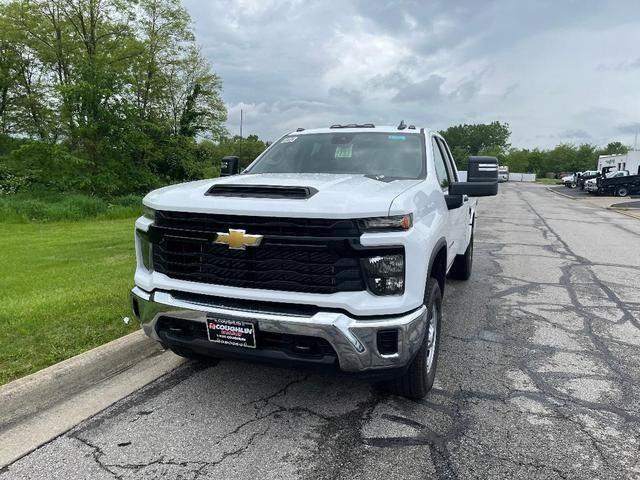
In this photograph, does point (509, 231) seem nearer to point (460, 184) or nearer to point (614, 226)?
point (614, 226)

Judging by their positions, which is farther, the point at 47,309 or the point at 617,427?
the point at 47,309

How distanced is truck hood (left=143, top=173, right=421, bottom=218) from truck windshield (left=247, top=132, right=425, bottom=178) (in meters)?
0.98

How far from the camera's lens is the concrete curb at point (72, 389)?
2922 mm

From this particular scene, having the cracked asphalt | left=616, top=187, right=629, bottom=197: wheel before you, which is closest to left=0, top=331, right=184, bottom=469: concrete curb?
the cracked asphalt

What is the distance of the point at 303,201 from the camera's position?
9.09 feet

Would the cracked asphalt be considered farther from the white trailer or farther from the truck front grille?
the white trailer

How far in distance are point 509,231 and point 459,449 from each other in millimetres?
11500

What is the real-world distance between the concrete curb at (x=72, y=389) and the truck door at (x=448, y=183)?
2536 millimetres

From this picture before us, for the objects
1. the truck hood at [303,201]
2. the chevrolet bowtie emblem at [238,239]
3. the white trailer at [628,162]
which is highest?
the white trailer at [628,162]

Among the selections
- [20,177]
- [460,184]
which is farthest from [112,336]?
[20,177]

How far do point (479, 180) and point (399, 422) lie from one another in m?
2.18

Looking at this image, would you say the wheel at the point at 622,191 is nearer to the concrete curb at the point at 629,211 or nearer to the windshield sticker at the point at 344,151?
the concrete curb at the point at 629,211

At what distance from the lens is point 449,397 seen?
3453mm

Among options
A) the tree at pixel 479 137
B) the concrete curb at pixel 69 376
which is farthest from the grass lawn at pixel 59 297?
the tree at pixel 479 137
